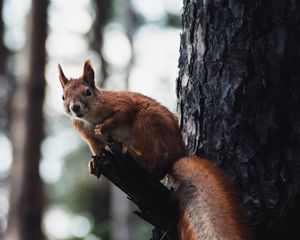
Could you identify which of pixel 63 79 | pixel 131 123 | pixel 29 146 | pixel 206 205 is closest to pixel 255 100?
pixel 206 205

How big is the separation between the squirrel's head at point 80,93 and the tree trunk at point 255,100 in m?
0.78

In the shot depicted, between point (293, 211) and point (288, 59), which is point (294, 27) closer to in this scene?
point (288, 59)

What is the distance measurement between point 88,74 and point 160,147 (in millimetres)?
752

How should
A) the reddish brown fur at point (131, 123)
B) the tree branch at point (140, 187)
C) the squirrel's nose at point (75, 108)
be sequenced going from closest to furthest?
the tree branch at point (140, 187), the reddish brown fur at point (131, 123), the squirrel's nose at point (75, 108)

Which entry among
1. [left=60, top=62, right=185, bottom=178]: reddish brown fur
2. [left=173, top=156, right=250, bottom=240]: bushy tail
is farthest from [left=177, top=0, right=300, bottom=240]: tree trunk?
[left=60, top=62, right=185, bottom=178]: reddish brown fur

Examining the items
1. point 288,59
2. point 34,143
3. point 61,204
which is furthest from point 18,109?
point 61,204

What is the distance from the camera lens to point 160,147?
2.80m

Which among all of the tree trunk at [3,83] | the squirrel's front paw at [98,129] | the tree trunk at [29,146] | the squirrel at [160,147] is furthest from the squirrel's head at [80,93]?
the tree trunk at [3,83]

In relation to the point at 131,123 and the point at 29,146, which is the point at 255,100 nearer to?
the point at 131,123

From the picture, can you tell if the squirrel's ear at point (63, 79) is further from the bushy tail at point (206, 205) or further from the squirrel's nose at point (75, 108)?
the bushy tail at point (206, 205)

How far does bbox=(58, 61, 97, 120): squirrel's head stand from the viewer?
3154mm

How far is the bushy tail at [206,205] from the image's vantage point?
2082 millimetres

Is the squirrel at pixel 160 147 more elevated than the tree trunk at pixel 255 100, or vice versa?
the tree trunk at pixel 255 100

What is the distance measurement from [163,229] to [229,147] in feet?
1.32
